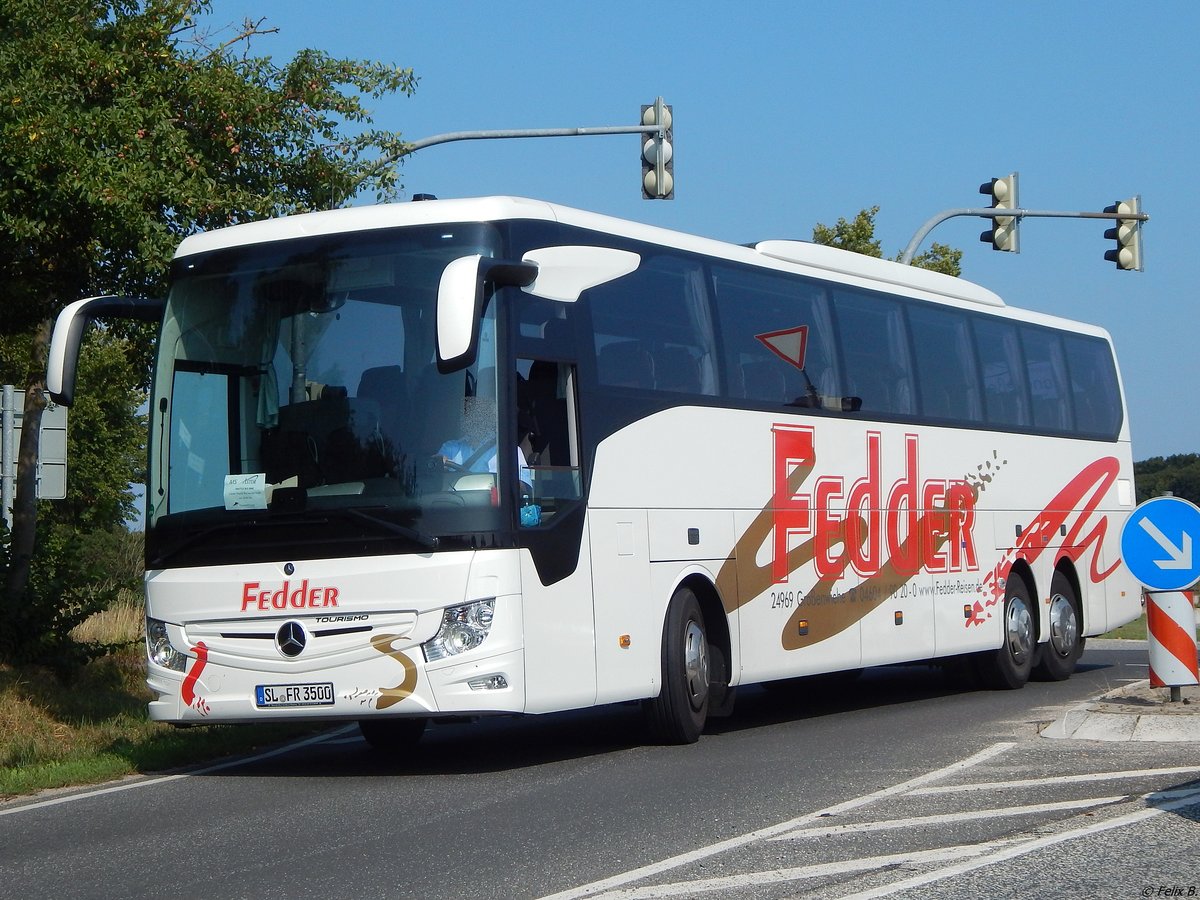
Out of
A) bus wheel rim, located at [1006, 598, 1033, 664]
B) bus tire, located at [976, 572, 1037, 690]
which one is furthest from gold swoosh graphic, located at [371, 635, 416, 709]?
bus wheel rim, located at [1006, 598, 1033, 664]

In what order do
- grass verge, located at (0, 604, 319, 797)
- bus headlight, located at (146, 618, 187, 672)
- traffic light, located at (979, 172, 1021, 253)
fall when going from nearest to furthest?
bus headlight, located at (146, 618, 187, 672) < grass verge, located at (0, 604, 319, 797) < traffic light, located at (979, 172, 1021, 253)

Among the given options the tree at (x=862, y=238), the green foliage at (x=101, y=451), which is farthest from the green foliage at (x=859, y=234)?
the green foliage at (x=101, y=451)

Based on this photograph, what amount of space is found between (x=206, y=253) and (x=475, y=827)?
4.95m

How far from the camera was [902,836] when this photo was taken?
26.0 ft

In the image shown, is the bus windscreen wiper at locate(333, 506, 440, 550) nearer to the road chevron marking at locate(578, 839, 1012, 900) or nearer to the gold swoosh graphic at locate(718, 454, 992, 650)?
the gold swoosh graphic at locate(718, 454, 992, 650)

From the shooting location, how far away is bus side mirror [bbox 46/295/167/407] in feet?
37.7

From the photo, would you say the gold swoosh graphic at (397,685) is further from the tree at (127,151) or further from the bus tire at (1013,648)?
the bus tire at (1013,648)

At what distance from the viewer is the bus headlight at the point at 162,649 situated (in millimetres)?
11398

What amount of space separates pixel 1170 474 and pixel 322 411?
90.0 meters

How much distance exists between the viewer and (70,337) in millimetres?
11664

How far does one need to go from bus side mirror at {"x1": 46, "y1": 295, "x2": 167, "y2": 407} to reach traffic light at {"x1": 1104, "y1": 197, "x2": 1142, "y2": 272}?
56.0 ft

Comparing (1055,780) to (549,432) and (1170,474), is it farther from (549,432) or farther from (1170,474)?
(1170,474)

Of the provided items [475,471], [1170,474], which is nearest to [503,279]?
[475,471]

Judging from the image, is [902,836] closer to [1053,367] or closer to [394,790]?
[394,790]
